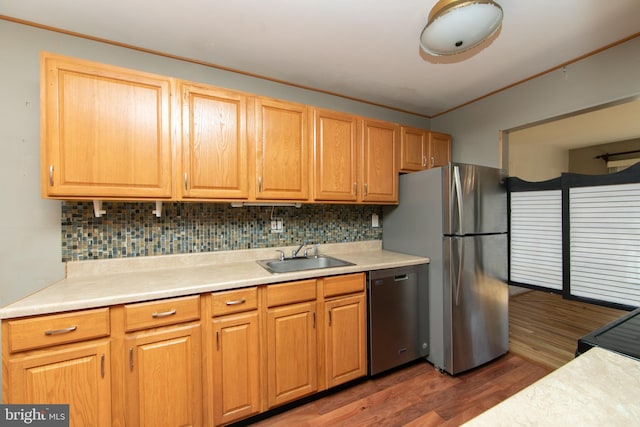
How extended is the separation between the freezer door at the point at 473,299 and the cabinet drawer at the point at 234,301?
1497mm

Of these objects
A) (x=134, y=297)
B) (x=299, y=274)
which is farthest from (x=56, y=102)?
(x=299, y=274)

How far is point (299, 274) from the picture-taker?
172 centimetres

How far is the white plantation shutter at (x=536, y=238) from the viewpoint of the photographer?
82.6 inches

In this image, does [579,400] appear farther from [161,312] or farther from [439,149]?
[439,149]

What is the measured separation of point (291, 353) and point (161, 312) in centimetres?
84

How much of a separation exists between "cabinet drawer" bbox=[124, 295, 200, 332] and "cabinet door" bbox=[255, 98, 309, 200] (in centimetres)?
82

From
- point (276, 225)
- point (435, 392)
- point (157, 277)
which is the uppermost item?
point (276, 225)

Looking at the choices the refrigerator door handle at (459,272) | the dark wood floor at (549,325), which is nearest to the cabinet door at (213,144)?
the refrigerator door handle at (459,272)

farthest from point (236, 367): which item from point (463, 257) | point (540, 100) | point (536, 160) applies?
point (536, 160)

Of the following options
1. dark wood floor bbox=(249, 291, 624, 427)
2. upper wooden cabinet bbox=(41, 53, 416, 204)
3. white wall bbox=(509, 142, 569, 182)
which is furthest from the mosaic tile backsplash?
white wall bbox=(509, 142, 569, 182)

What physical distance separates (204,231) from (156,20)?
140 centimetres

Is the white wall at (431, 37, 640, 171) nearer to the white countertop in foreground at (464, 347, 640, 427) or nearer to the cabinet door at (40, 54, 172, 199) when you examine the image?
the white countertop in foreground at (464, 347, 640, 427)

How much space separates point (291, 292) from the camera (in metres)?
1.70

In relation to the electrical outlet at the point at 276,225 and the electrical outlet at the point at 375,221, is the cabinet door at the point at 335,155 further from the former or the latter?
the electrical outlet at the point at 375,221
